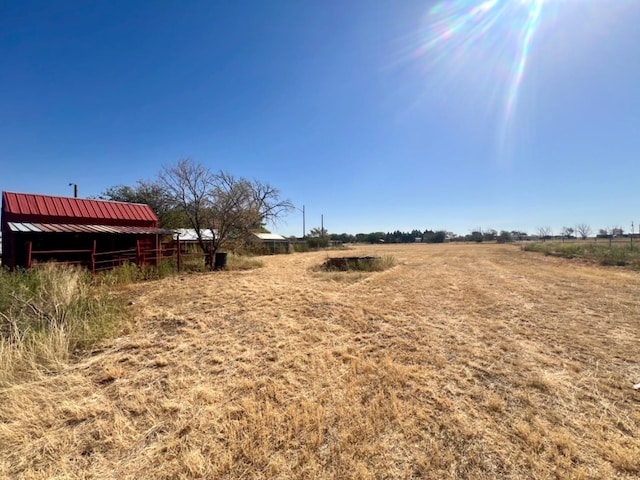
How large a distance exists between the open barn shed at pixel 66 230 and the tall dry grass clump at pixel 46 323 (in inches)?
172

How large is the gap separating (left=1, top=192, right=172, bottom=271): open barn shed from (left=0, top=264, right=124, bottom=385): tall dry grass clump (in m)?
4.38

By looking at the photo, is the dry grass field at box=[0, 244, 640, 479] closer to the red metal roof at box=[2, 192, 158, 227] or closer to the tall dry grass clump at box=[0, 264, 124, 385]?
the tall dry grass clump at box=[0, 264, 124, 385]

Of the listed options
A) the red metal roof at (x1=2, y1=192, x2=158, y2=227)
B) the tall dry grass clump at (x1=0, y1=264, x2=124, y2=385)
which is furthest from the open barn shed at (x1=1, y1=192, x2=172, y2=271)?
the tall dry grass clump at (x1=0, y1=264, x2=124, y2=385)

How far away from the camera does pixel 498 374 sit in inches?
129

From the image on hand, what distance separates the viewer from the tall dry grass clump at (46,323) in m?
3.37

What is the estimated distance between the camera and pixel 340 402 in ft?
8.98

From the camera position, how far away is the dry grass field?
6.60 ft

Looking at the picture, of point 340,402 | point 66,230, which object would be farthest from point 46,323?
point 66,230

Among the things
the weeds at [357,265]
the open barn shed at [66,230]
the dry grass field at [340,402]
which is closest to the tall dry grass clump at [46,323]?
the dry grass field at [340,402]

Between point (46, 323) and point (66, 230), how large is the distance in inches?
288

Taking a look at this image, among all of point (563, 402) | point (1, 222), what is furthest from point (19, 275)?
point (563, 402)

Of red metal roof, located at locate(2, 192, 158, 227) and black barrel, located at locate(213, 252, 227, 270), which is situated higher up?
red metal roof, located at locate(2, 192, 158, 227)

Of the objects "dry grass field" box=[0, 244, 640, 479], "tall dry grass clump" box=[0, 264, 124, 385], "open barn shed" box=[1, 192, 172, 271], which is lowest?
"dry grass field" box=[0, 244, 640, 479]

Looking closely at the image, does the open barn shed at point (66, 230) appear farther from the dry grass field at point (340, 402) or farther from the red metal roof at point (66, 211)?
the dry grass field at point (340, 402)
